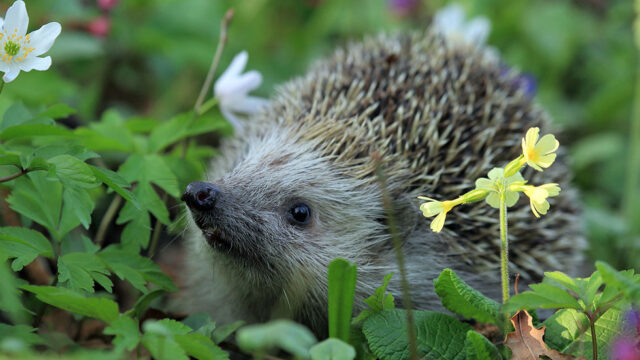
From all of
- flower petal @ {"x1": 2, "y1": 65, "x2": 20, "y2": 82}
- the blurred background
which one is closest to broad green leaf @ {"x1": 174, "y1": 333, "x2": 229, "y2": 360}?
flower petal @ {"x1": 2, "y1": 65, "x2": 20, "y2": 82}

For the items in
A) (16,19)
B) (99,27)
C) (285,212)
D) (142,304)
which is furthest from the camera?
(99,27)

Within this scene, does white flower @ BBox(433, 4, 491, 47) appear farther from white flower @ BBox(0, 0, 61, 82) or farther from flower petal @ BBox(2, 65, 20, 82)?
flower petal @ BBox(2, 65, 20, 82)

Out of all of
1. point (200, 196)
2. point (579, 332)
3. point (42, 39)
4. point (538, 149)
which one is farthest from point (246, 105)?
point (579, 332)

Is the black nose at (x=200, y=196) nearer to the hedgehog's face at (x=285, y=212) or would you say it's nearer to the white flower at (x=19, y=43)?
the hedgehog's face at (x=285, y=212)

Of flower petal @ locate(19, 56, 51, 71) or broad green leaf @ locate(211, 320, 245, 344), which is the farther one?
broad green leaf @ locate(211, 320, 245, 344)

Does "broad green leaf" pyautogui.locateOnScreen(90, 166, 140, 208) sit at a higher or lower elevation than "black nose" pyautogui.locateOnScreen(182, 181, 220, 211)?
lower

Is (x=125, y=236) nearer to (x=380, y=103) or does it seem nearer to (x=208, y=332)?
(x=208, y=332)

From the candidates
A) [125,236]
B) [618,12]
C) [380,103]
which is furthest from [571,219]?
[618,12]

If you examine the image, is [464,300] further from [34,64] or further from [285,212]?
[34,64]
